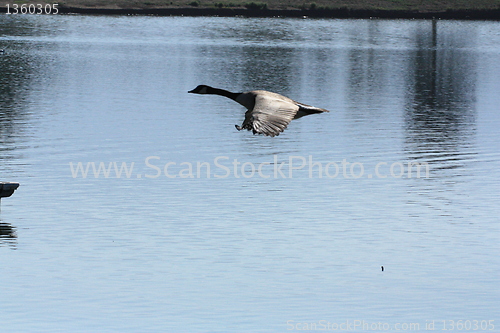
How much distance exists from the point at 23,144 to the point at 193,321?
21.4 m

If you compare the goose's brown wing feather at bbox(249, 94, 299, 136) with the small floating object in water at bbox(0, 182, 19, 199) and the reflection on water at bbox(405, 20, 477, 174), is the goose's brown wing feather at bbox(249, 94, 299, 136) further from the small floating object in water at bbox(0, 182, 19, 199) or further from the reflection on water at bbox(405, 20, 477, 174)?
the reflection on water at bbox(405, 20, 477, 174)

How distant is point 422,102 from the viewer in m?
64.9

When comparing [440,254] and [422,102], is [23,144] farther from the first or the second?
[422,102]

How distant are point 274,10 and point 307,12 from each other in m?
5.49

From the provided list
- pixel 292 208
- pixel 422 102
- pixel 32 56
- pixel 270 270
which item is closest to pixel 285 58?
pixel 32 56

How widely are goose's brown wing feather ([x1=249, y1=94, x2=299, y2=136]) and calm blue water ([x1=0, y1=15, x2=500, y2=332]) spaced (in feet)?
24.8

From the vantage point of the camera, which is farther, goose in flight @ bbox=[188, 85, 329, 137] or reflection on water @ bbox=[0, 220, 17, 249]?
reflection on water @ bbox=[0, 220, 17, 249]

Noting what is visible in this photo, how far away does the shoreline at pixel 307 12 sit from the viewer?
497 ft

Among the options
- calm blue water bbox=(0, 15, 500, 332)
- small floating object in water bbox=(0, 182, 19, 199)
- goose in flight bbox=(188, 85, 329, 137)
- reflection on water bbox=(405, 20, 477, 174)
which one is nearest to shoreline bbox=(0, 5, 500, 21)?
reflection on water bbox=(405, 20, 477, 174)

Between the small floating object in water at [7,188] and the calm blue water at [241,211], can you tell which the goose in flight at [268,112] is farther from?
the small floating object in water at [7,188]

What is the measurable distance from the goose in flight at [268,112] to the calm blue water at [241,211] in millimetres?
7256

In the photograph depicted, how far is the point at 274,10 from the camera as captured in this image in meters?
153

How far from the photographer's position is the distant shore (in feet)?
496

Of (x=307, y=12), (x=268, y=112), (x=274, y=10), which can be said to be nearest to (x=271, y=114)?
(x=268, y=112)
